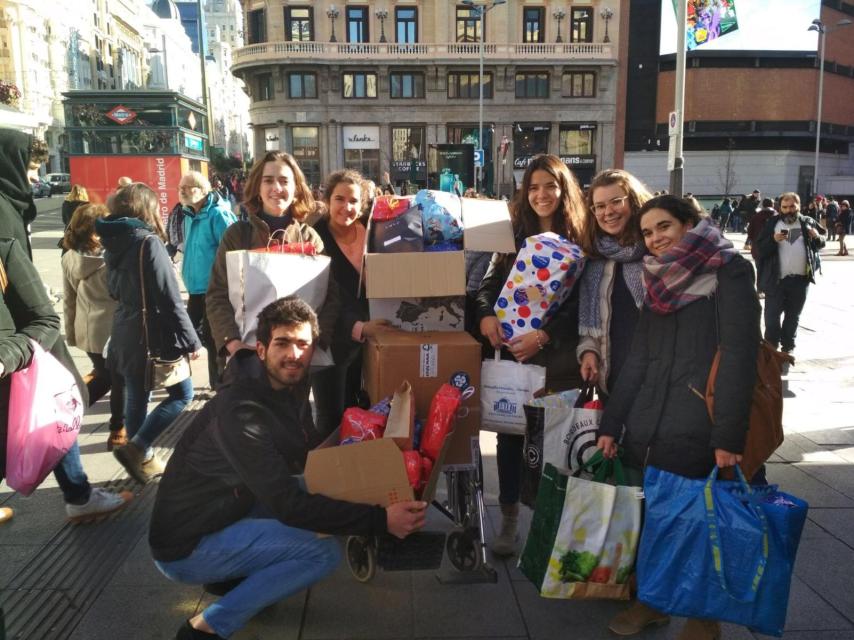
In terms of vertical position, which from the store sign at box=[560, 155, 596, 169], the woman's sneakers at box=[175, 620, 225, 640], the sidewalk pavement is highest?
the store sign at box=[560, 155, 596, 169]

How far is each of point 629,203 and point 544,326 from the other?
72cm

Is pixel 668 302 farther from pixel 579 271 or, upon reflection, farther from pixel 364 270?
pixel 364 270

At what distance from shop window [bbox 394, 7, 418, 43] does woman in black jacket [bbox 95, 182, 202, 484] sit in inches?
1739

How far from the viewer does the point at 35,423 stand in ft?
9.87

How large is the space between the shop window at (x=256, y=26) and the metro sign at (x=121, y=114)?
3263cm

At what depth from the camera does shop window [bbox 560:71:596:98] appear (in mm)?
45688

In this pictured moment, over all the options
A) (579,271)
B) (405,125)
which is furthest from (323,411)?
(405,125)

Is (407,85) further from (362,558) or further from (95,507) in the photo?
(362,558)

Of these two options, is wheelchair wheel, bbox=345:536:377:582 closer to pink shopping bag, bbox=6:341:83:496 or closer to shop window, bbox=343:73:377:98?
pink shopping bag, bbox=6:341:83:496

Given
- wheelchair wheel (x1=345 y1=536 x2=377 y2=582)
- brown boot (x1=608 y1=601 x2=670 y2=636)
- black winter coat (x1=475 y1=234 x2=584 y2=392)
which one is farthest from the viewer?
black winter coat (x1=475 y1=234 x2=584 y2=392)

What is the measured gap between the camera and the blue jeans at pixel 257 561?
104 inches

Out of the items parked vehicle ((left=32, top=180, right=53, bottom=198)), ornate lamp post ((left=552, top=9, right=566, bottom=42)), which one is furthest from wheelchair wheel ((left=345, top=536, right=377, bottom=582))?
parked vehicle ((left=32, top=180, right=53, bottom=198))

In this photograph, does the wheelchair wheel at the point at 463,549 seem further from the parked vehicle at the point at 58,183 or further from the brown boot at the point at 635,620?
the parked vehicle at the point at 58,183

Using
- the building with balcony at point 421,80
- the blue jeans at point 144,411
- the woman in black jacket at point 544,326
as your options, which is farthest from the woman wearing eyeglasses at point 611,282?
the building with balcony at point 421,80
